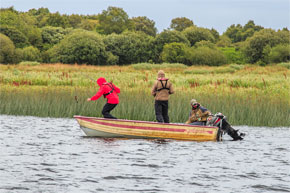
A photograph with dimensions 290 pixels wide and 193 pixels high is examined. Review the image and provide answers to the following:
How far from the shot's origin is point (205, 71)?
51.8 meters

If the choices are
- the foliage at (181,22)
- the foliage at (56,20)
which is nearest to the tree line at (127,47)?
the foliage at (56,20)

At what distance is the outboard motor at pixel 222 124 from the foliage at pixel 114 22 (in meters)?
89.8

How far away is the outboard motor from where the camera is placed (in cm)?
1705

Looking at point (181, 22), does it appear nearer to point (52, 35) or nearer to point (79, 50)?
point (52, 35)

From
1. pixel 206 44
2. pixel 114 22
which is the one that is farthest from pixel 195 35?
pixel 114 22

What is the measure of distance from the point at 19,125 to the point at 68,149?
19.3ft

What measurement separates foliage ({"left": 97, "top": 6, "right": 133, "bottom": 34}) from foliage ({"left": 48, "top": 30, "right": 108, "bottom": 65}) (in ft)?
112

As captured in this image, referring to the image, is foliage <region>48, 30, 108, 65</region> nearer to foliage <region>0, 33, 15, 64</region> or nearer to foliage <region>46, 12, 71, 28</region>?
foliage <region>0, 33, 15, 64</region>

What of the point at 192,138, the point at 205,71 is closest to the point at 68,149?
the point at 192,138

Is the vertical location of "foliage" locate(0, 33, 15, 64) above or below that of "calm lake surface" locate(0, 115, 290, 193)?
above

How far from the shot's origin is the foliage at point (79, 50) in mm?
69750

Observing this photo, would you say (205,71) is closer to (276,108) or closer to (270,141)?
(276,108)

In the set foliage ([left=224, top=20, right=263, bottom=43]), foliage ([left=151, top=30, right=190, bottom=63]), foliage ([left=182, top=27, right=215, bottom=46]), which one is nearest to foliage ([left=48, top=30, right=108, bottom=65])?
foliage ([left=151, top=30, right=190, bottom=63])

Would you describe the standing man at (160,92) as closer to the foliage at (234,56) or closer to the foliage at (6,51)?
the foliage at (6,51)
